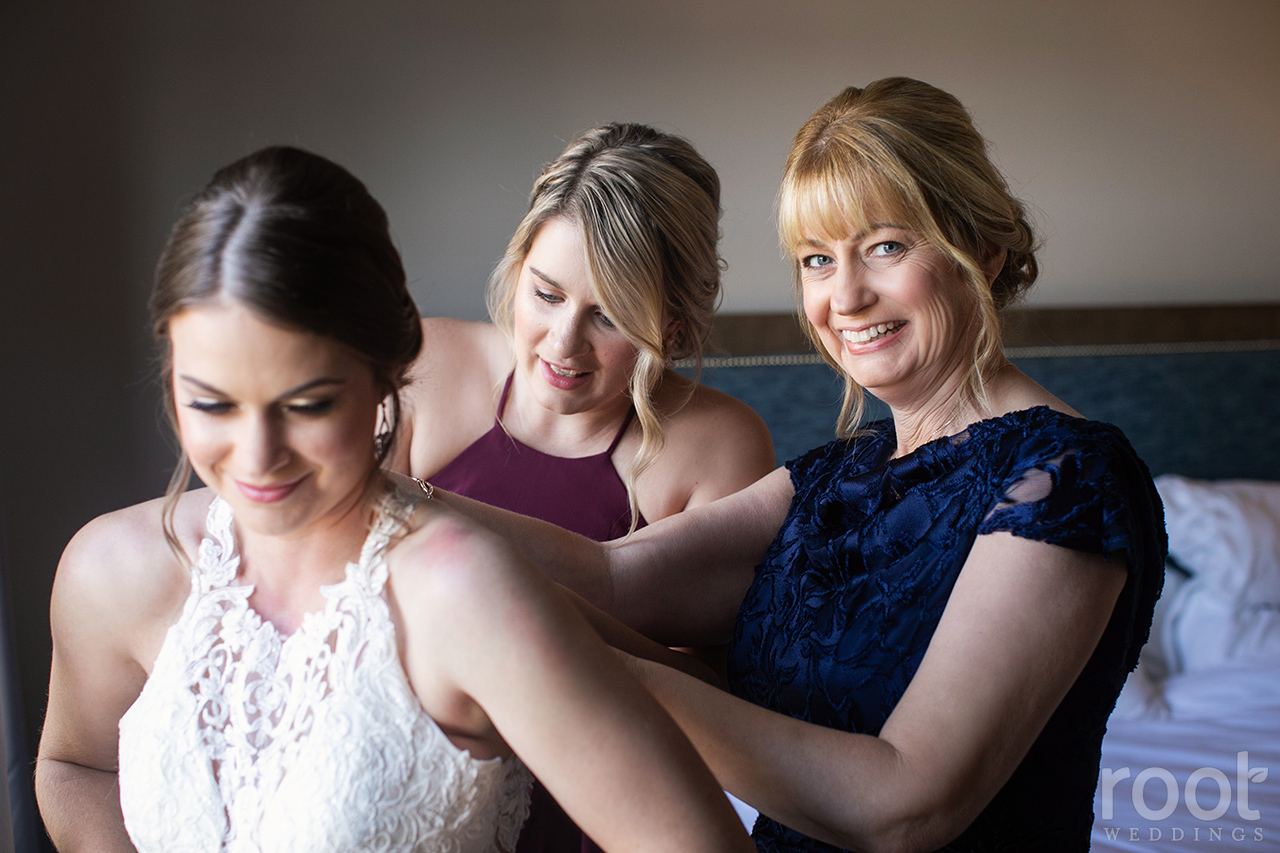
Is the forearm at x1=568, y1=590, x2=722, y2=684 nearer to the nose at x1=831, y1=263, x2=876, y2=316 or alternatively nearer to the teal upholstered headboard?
the nose at x1=831, y1=263, x2=876, y2=316

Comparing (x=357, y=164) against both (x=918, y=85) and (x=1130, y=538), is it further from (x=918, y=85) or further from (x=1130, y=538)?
(x=1130, y=538)

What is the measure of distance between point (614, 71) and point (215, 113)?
1.08 meters

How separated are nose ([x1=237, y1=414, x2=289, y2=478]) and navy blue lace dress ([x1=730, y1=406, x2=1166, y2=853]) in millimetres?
692

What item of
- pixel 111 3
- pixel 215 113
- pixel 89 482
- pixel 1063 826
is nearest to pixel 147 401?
pixel 89 482

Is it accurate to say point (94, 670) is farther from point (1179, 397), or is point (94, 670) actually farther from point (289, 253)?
point (1179, 397)

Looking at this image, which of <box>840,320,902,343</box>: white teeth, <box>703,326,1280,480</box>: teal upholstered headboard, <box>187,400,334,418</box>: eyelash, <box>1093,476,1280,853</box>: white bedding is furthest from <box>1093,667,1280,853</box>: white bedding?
<box>187,400,334,418</box>: eyelash

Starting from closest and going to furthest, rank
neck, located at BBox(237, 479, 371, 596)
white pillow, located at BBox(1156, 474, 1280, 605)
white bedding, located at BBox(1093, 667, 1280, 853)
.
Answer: neck, located at BBox(237, 479, 371, 596), white bedding, located at BBox(1093, 667, 1280, 853), white pillow, located at BBox(1156, 474, 1280, 605)

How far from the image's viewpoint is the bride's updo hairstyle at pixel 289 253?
2.37 ft

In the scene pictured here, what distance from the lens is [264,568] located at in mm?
906

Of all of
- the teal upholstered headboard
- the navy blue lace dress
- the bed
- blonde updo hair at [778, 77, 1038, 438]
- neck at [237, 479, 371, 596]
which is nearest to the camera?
neck at [237, 479, 371, 596]

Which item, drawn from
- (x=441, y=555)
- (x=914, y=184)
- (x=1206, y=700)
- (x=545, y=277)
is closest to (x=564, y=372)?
(x=545, y=277)

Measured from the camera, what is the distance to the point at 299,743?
822mm

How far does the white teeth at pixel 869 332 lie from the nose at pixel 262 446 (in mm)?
764

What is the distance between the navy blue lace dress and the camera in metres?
0.99
